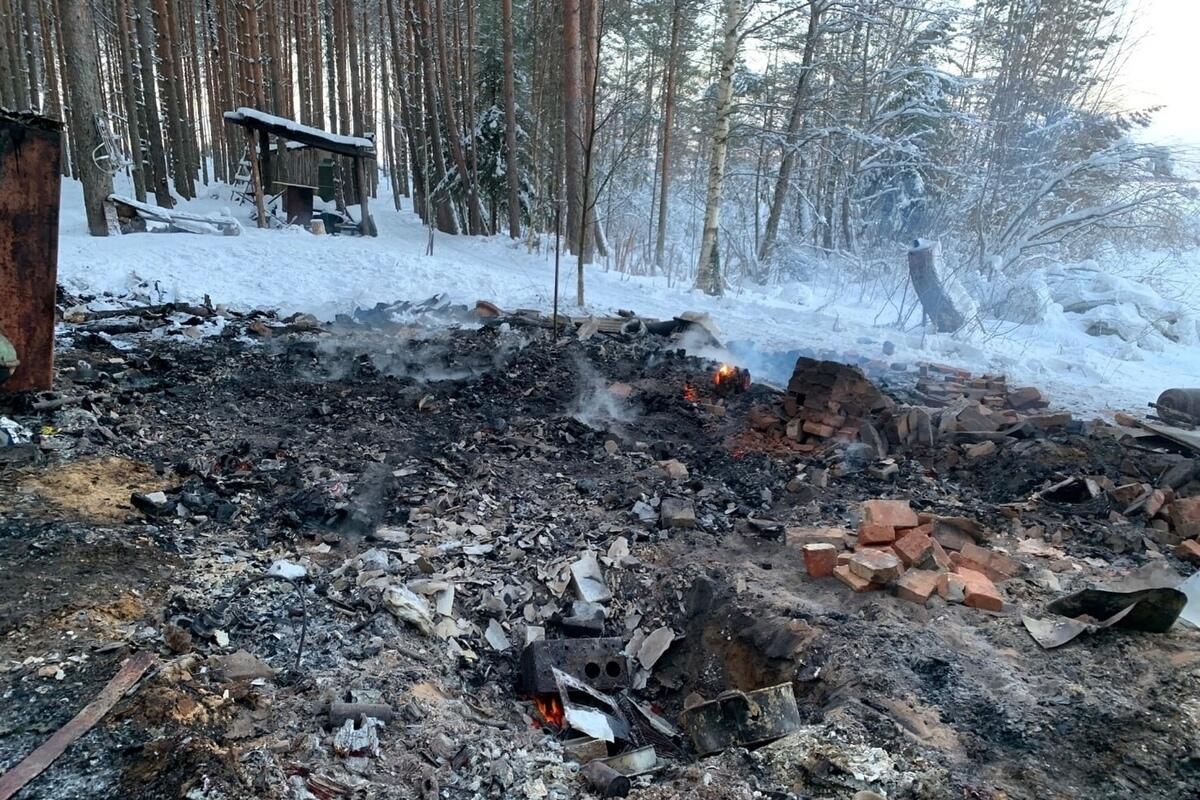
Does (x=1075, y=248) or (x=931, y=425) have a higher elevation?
(x=1075, y=248)

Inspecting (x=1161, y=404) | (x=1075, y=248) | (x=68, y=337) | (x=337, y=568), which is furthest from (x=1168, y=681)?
(x=1075, y=248)

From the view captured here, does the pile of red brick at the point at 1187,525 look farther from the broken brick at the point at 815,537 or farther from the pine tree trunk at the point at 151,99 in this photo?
the pine tree trunk at the point at 151,99

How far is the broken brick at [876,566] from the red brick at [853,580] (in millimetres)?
20

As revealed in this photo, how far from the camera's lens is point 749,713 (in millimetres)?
2684

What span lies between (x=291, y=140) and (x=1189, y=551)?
18.1 m

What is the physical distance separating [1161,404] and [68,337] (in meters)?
11.4

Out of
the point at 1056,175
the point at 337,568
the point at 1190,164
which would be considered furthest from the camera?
the point at 1056,175

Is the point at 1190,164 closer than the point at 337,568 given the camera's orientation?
No

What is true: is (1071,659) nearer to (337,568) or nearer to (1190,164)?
(337,568)

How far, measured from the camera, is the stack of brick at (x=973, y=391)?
7121mm

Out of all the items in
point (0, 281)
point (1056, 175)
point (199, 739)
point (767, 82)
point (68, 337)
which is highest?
point (767, 82)

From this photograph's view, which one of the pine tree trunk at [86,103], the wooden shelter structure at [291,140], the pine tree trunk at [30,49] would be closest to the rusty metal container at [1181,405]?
the pine tree trunk at [86,103]

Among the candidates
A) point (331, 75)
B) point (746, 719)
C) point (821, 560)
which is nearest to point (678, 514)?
point (821, 560)

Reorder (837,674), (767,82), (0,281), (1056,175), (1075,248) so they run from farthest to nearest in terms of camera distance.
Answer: (767,82) → (1075,248) → (1056,175) → (0,281) → (837,674)
